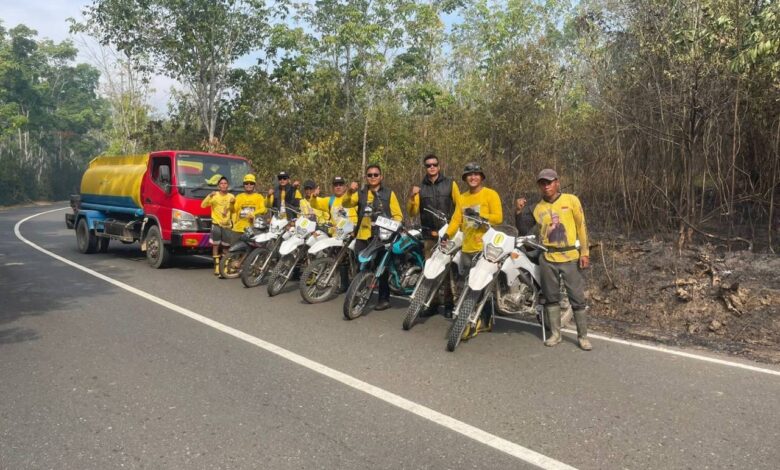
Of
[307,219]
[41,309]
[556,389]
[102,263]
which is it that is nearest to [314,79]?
[102,263]

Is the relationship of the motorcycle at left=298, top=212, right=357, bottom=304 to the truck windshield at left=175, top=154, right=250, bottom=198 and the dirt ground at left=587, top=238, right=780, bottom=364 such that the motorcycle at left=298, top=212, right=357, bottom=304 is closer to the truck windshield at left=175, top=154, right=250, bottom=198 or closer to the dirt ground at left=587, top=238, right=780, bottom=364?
the dirt ground at left=587, top=238, right=780, bottom=364

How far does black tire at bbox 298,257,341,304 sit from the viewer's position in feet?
24.4

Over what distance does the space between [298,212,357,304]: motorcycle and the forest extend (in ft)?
16.0

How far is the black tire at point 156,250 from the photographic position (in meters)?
10.5

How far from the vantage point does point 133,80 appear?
36188mm

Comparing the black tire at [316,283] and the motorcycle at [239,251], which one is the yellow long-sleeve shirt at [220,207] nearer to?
the motorcycle at [239,251]

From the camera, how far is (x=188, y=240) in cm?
1019

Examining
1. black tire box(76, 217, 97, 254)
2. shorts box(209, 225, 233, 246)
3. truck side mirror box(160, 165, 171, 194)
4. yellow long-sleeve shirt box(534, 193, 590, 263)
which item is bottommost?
black tire box(76, 217, 97, 254)

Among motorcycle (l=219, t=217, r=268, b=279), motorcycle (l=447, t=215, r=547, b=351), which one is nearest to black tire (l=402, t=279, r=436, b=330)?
motorcycle (l=447, t=215, r=547, b=351)

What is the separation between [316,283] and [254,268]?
1.70m

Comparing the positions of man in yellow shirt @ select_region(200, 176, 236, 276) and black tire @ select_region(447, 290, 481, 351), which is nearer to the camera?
black tire @ select_region(447, 290, 481, 351)

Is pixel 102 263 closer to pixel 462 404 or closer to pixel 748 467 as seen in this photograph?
pixel 462 404

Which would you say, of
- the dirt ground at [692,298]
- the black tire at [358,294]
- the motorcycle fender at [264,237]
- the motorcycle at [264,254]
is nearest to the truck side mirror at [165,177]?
the motorcycle at [264,254]

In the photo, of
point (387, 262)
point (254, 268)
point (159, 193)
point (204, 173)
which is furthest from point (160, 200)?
point (387, 262)
